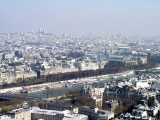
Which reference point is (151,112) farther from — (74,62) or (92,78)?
(74,62)

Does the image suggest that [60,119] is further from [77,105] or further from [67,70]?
[67,70]

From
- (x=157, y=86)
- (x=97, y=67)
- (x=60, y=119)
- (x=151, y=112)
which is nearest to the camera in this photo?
(x=60, y=119)

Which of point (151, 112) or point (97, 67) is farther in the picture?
point (97, 67)

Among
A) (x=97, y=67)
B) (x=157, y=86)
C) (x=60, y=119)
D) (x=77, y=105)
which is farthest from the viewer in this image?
(x=97, y=67)

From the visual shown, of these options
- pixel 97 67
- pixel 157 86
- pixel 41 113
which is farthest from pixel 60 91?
pixel 97 67

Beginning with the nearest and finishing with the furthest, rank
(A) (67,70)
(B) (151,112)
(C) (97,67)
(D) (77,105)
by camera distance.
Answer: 1. (B) (151,112)
2. (D) (77,105)
3. (A) (67,70)
4. (C) (97,67)

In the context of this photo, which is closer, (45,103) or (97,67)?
(45,103)

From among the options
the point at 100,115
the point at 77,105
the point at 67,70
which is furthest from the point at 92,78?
the point at 100,115

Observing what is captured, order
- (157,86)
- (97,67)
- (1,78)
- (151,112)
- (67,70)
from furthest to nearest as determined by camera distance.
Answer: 1. (97,67)
2. (67,70)
3. (1,78)
4. (157,86)
5. (151,112)
